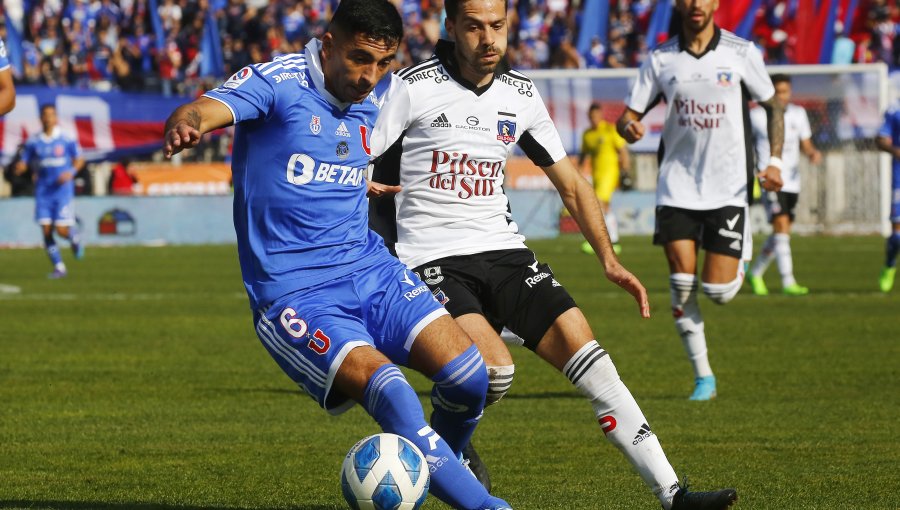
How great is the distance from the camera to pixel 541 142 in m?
6.66

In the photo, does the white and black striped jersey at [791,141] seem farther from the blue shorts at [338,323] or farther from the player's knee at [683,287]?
the blue shorts at [338,323]

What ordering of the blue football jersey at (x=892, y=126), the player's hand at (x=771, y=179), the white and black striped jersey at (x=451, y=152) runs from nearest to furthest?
1. the white and black striped jersey at (x=451, y=152)
2. the player's hand at (x=771, y=179)
3. the blue football jersey at (x=892, y=126)

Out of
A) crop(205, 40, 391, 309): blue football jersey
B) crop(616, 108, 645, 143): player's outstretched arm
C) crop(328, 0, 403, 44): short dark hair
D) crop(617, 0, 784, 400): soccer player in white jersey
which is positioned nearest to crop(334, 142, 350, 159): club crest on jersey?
crop(205, 40, 391, 309): blue football jersey

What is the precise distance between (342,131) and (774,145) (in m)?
5.07

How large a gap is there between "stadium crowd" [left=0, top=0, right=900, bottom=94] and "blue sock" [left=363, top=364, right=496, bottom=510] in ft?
89.8

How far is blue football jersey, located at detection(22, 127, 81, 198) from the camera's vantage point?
24641 mm

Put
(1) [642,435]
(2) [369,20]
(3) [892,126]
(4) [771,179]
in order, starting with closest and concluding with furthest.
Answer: (2) [369,20], (1) [642,435], (4) [771,179], (3) [892,126]

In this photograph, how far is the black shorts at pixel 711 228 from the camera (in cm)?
974

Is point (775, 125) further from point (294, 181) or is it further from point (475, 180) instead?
point (294, 181)

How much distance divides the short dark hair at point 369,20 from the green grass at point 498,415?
216 cm

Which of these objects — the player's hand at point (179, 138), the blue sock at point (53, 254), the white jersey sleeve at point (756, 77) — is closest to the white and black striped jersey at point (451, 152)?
the player's hand at point (179, 138)

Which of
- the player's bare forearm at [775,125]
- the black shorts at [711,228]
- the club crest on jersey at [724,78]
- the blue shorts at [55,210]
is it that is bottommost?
the blue shorts at [55,210]

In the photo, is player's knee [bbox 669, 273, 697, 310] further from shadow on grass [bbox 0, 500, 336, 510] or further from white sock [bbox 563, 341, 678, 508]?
shadow on grass [bbox 0, 500, 336, 510]

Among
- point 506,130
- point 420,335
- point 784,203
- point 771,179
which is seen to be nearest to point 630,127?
point 771,179
